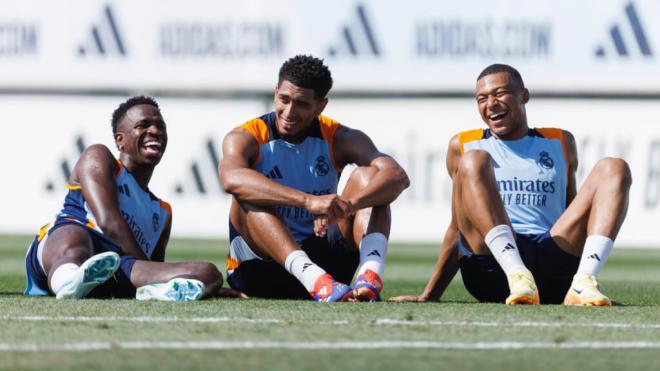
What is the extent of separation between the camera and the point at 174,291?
564 cm

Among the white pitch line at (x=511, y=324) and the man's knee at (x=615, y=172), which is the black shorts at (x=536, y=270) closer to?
the man's knee at (x=615, y=172)

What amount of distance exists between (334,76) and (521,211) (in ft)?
40.1

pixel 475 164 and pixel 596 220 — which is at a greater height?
pixel 475 164

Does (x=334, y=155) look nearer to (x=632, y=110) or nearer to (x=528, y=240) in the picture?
(x=528, y=240)

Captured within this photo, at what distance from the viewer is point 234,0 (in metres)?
18.3

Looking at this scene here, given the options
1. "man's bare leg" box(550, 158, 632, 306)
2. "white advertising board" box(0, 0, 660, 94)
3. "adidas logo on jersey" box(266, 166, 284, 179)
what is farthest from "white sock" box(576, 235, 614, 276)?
"white advertising board" box(0, 0, 660, 94)

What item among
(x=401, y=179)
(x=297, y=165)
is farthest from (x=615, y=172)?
(x=297, y=165)

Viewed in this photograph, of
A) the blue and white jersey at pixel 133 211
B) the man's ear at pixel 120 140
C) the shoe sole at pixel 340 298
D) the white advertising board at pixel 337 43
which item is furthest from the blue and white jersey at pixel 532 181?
the white advertising board at pixel 337 43

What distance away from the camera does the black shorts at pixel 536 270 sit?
572 centimetres

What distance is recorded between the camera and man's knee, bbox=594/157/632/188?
552cm

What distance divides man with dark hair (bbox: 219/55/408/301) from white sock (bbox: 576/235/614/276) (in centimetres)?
93

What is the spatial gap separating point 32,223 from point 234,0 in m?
4.38

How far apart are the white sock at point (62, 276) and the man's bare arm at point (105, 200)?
30 cm

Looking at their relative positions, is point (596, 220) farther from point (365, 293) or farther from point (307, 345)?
point (307, 345)
